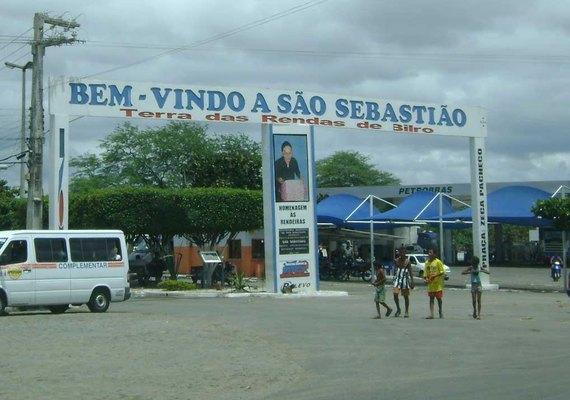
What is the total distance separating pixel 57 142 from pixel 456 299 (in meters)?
14.3

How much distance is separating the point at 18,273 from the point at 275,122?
12.8 metres

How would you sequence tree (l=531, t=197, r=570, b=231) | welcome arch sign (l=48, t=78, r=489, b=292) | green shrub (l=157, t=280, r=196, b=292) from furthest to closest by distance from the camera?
tree (l=531, t=197, r=570, b=231) → green shrub (l=157, t=280, r=196, b=292) → welcome arch sign (l=48, t=78, r=489, b=292)

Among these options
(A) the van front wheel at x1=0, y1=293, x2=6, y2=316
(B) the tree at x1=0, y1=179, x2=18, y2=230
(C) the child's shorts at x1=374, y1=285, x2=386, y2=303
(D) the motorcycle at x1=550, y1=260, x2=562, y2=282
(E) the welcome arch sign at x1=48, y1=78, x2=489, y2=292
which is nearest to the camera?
(A) the van front wheel at x1=0, y1=293, x2=6, y2=316

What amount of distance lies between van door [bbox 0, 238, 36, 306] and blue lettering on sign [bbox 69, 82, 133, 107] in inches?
323

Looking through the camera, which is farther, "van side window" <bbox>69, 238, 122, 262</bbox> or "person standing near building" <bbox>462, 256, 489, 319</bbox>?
"van side window" <bbox>69, 238, 122, 262</bbox>

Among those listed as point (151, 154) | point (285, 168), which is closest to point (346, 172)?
point (151, 154)

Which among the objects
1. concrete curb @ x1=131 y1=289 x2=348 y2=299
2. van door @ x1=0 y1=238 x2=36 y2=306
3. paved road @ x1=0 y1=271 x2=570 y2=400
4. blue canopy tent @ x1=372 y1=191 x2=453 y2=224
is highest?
blue canopy tent @ x1=372 y1=191 x2=453 y2=224

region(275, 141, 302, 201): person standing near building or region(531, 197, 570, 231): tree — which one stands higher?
region(275, 141, 302, 201): person standing near building

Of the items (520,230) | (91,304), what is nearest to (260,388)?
(91,304)

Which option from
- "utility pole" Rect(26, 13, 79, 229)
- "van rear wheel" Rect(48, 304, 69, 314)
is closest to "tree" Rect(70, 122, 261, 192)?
"utility pole" Rect(26, 13, 79, 229)

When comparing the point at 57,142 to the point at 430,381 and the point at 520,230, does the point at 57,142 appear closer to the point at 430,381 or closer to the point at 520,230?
the point at 430,381

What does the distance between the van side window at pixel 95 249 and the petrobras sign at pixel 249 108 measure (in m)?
6.90

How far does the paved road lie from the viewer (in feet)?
37.2

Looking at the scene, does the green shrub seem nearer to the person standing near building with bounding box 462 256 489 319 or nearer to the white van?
the white van
